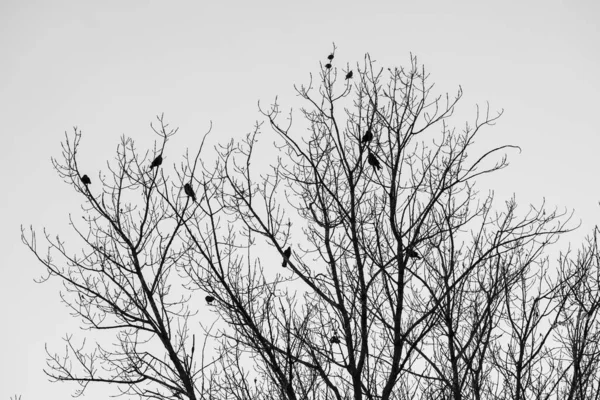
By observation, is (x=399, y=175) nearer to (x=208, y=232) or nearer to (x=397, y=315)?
(x=397, y=315)

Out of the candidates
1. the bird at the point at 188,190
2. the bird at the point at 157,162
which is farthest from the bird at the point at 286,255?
the bird at the point at 157,162

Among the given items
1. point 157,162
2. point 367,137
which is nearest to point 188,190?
point 157,162

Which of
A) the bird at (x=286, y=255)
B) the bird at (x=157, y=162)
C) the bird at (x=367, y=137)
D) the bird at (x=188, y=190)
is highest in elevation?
the bird at (x=157, y=162)

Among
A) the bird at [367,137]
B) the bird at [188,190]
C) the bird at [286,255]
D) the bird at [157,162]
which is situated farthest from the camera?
the bird at [157,162]

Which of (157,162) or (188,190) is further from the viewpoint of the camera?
(157,162)

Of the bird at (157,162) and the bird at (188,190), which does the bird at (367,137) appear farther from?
the bird at (157,162)

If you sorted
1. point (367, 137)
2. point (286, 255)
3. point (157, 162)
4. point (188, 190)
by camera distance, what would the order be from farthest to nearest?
point (157, 162) → point (188, 190) → point (367, 137) → point (286, 255)

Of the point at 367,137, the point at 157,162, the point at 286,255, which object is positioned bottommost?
the point at 286,255

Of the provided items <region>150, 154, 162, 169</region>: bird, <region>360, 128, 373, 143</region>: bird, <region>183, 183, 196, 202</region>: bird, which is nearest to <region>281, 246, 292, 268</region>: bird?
<region>183, 183, 196, 202</region>: bird

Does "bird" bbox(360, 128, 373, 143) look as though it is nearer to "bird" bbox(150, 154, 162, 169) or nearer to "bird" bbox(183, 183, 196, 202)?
"bird" bbox(183, 183, 196, 202)

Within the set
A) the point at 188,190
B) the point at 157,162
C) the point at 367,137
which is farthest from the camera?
the point at 157,162

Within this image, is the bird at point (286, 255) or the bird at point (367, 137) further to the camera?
the bird at point (367, 137)

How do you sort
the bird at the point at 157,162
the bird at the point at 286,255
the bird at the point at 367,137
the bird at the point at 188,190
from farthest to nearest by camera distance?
1. the bird at the point at 157,162
2. the bird at the point at 188,190
3. the bird at the point at 367,137
4. the bird at the point at 286,255

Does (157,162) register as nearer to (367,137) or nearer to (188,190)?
(188,190)
